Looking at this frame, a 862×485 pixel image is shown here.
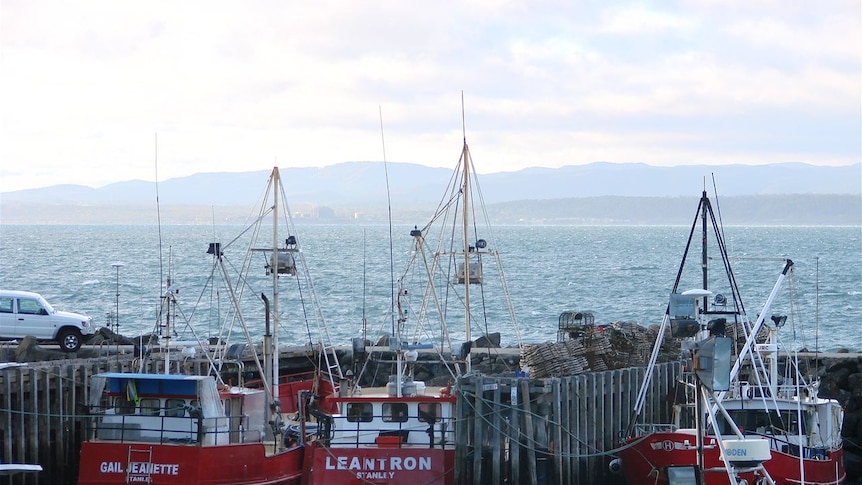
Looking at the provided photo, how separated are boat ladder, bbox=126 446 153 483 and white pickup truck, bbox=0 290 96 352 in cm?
1369

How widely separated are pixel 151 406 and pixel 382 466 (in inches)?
181

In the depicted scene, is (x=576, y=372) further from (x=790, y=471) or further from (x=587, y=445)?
(x=790, y=471)

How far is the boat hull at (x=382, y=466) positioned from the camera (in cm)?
2508

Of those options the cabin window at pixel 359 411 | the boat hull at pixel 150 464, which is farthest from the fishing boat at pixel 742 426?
the boat hull at pixel 150 464

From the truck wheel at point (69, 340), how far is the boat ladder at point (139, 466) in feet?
44.9

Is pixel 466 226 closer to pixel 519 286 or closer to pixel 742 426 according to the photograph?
pixel 742 426

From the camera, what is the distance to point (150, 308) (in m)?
73.9

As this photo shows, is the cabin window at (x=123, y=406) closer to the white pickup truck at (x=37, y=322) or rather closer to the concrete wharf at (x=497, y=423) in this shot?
the concrete wharf at (x=497, y=423)

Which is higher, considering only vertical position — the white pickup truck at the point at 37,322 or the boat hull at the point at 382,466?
the white pickup truck at the point at 37,322

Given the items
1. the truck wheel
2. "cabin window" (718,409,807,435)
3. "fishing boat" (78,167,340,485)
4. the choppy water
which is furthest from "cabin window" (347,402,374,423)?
the truck wheel

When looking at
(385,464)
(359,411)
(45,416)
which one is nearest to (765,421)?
(385,464)

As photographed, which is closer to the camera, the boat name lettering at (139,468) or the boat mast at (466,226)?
the boat name lettering at (139,468)

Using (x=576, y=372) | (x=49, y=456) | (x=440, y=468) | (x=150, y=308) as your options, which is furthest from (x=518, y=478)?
(x=150, y=308)

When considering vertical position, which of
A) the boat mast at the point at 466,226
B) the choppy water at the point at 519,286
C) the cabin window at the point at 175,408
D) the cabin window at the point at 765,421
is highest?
the boat mast at the point at 466,226
